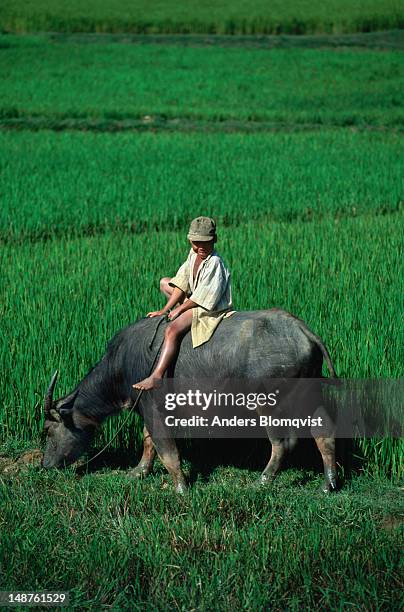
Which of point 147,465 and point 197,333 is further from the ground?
point 197,333

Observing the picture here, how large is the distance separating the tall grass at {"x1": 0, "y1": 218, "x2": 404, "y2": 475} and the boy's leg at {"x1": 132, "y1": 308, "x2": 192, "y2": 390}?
2.59 ft

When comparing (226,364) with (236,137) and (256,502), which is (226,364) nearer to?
(256,502)

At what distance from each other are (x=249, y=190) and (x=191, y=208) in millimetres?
1476

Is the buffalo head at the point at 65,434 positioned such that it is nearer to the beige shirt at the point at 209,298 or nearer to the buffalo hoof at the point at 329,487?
the beige shirt at the point at 209,298

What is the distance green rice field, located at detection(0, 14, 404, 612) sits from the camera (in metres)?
3.29

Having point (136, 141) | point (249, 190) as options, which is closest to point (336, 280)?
point (249, 190)

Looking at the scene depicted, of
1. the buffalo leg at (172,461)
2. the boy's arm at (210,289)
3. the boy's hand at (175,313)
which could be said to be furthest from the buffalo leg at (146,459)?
the boy's arm at (210,289)

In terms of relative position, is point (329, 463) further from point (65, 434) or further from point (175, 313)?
point (65, 434)

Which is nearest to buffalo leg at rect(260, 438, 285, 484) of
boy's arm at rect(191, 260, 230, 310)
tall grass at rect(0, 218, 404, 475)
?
tall grass at rect(0, 218, 404, 475)

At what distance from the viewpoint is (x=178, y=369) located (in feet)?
13.4

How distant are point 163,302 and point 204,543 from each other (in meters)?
2.77

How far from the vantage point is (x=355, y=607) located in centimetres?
306

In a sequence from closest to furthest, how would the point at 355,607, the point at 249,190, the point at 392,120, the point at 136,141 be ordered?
the point at 355,607 < the point at 249,190 < the point at 136,141 < the point at 392,120

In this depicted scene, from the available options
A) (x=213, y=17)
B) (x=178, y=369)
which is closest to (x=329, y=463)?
(x=178, y=369)
